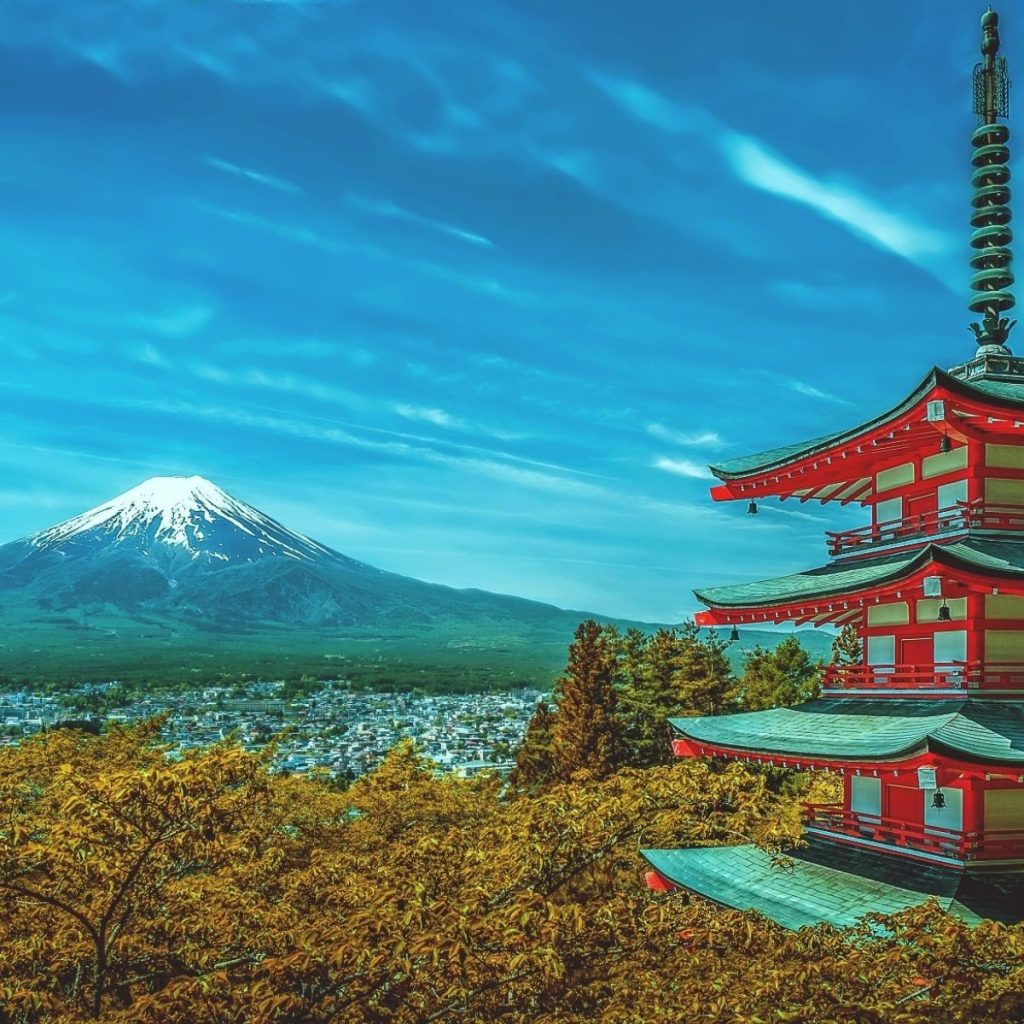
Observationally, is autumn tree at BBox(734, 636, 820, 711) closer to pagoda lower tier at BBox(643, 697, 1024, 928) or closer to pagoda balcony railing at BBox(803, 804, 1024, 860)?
pagoda lower tier at BBox(643, 697, 1024, 928)

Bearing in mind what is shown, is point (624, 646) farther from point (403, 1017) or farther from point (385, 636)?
point (385, 636)

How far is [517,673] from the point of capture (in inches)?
6801

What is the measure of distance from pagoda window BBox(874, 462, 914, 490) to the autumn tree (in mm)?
23544

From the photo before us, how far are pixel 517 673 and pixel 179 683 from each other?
231ft

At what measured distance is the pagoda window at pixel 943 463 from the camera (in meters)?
12.0

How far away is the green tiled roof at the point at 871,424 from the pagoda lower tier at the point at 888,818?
343 cm

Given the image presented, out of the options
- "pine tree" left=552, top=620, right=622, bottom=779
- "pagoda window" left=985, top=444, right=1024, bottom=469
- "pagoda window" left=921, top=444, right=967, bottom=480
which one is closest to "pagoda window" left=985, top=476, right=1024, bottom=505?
"pagoda window" left=985, top=444, right=1024, bottom=469

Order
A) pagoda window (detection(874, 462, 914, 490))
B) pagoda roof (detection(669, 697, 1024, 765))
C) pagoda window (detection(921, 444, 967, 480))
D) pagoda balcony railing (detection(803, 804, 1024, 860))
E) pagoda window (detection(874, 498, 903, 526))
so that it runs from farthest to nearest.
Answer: pagoda window (detection(874, 498, 903, 526))
pagoda window (detection(874, 462, 914, 490))
pagoda window (detection(921, 444, 967, 480))
pagoda balcony railing (detection(803, 804, 1024, 860))
pagoda roof (detection(669, 697, 1024, 765))

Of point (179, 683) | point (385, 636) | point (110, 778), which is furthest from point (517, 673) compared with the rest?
point (110, 778)

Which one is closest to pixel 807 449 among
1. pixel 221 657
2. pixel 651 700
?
pixel 651 700

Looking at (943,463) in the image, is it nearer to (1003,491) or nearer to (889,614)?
(1003,491)

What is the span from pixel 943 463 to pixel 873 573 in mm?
1703

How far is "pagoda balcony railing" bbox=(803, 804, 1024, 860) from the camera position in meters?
10.9

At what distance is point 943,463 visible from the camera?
12430 millimetres
